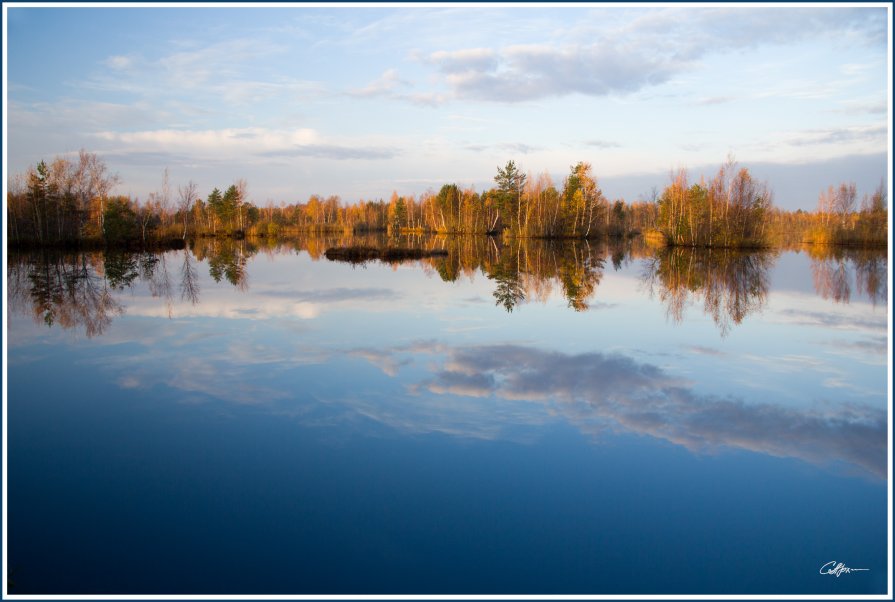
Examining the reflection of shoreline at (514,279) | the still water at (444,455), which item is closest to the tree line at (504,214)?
the reflection of shoreline at (514,279)

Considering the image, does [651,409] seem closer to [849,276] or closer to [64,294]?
[64,294]

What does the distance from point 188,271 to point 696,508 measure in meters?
25.9

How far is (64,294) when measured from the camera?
18.4 m

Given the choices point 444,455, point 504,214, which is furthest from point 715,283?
point 504,214

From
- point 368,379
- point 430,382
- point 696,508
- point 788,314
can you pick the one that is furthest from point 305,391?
point 788,314

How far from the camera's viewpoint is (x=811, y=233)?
180 feet

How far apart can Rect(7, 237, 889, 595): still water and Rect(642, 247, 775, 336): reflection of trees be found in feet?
5.47

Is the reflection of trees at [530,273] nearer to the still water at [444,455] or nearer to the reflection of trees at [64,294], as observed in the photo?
the still water at [444,455]

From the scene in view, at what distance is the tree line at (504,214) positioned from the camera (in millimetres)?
40125

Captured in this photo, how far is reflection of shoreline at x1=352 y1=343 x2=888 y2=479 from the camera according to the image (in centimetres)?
711

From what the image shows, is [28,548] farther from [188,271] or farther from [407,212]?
[407,212]

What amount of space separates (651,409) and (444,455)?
312 cm

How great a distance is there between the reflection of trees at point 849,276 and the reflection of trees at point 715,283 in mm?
1941
